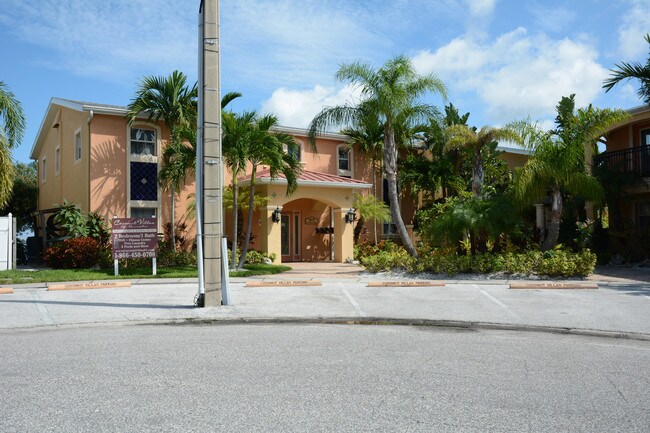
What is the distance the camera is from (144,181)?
2288 centimetres

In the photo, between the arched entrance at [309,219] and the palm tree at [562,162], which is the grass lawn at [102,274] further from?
the palm tree at [562,162]

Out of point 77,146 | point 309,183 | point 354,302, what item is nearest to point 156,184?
point 77,146

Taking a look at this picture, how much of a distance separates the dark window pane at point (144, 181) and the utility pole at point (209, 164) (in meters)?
12.4

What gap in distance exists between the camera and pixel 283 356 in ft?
23.5

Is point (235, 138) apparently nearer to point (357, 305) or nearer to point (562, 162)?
point (357, 305)

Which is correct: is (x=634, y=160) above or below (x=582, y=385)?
above

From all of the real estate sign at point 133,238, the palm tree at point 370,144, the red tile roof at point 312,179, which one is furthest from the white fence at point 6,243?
the palm tree at point 370,144

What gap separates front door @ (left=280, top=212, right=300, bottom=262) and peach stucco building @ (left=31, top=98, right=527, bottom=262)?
4 cm

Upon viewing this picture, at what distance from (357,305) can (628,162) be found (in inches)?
579

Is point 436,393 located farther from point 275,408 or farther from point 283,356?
point 283,356

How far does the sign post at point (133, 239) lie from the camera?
1795 cm

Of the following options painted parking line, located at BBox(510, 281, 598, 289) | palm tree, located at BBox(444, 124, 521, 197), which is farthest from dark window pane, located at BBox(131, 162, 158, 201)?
painted parking line, located at BBox(510, 281, 598, 289)

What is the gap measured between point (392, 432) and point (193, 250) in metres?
19.8

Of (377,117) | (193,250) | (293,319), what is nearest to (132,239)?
(193,250)
